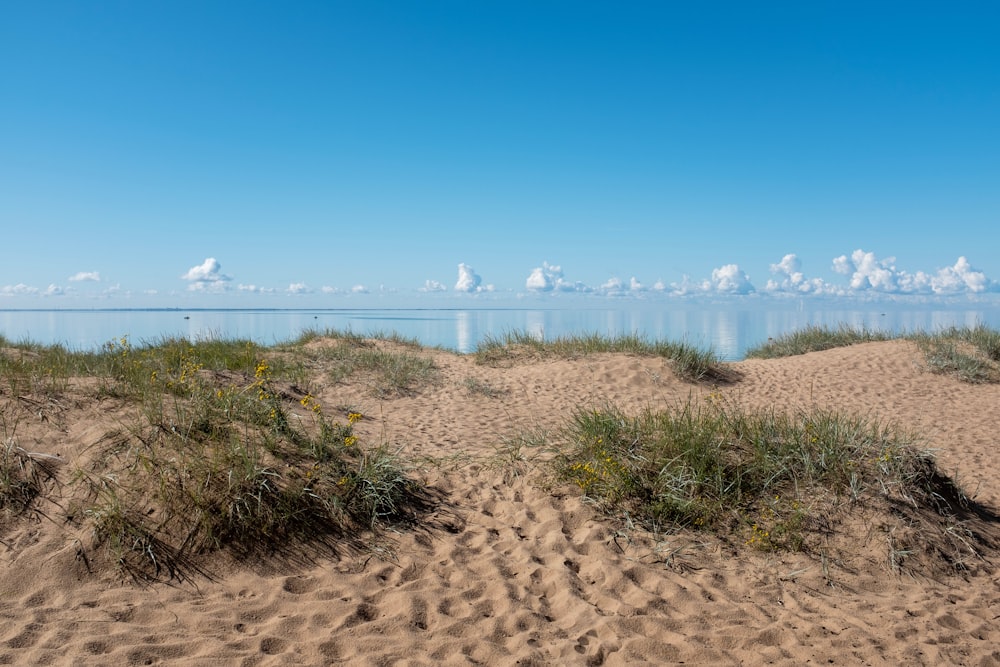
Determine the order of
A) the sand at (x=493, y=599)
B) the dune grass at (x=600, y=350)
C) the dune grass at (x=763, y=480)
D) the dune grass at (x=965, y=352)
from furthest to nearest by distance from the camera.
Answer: the dune grass at (x=600, y=350) → the dune grass at (x=965, y=352) → the dune grass at (x=763, y=480) → the sand at (x=493, y=599)

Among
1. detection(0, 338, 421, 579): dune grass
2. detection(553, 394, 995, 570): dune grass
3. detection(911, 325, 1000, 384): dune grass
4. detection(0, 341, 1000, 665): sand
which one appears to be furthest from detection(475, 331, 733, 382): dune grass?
detection(0, 338, 421, 579): dune grass

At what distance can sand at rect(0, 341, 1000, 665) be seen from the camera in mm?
3578

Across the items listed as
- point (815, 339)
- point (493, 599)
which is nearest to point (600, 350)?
point (815, 339)

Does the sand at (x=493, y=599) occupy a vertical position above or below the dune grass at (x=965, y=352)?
below

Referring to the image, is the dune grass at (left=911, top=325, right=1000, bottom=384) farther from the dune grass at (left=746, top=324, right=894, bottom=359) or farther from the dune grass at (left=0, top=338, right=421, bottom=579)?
the dune grass at (left=0, top=338, right=421, bottom=579)

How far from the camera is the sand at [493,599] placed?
358 cm

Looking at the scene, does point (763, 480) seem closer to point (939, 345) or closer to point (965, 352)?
point (939, 345)

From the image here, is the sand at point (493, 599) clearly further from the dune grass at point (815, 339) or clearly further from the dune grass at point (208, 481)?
the dune grass at point (815, 339)

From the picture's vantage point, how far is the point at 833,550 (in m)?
4.90

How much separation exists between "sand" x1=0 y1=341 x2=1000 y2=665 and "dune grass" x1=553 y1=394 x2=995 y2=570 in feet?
0.81

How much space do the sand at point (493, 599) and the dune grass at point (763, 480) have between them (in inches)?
9.8

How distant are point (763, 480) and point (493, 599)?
290 cm

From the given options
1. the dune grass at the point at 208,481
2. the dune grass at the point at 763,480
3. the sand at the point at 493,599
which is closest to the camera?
the sand at the point at 493,599

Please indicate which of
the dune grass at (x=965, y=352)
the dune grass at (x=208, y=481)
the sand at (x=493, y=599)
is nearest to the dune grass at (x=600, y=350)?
the dune grass at (x=965, y=352)
